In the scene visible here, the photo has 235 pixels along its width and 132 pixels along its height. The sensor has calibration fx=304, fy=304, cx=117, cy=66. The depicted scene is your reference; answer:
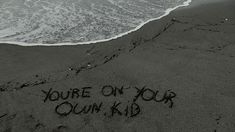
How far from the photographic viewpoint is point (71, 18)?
906 cm

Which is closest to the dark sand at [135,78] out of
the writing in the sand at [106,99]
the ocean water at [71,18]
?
the writing in the sand at [106,99]

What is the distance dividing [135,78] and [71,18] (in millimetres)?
4631

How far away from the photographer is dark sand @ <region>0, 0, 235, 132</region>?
4.04 metres

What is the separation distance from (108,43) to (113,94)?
8.25 ft

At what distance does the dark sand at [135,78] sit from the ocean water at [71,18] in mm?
710

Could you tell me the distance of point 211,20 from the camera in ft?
26.5

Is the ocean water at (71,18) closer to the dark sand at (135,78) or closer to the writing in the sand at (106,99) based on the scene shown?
the dark sand at (135,78)

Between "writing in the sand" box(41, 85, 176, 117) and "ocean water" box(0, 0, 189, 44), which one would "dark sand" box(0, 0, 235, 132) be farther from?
"ocean water" box(0, 0, 189, 44)

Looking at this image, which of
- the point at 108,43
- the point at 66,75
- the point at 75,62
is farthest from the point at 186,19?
the point at 66,75

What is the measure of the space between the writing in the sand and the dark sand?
0.03 m

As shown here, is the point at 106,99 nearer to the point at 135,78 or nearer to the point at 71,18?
the point at 135,78

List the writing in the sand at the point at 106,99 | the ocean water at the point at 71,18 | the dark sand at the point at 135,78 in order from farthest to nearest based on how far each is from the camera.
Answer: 1. the ocean water at the point at 71,18
2. the writing in the sand at the point at 106,99
3. the dark sand at the point at 135,78

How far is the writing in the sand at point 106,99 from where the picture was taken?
14.2ft

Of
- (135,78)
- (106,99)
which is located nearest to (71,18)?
(135,78)
